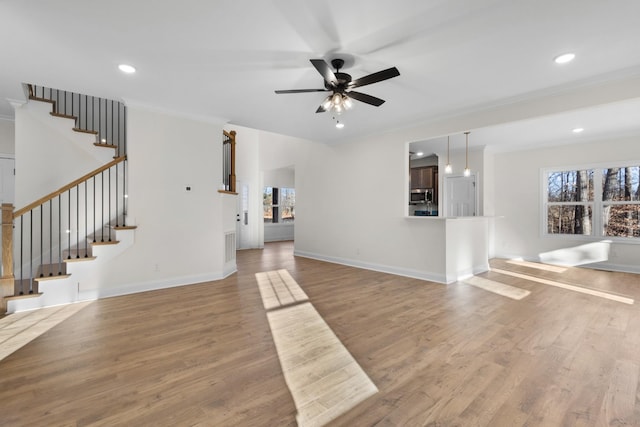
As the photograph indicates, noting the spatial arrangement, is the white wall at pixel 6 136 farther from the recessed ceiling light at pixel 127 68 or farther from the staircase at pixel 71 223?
the recessed ceiling light at pixel 127 68

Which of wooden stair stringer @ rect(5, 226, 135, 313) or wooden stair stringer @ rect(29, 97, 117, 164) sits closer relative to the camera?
wooden stair stringer @ rect(5, 226, 135, 313)

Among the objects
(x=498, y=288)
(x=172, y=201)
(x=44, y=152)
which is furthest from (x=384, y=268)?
(x=44, y=152)

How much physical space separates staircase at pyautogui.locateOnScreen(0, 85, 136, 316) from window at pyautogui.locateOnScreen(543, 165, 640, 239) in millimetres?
8498

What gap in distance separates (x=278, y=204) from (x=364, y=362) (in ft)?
28.7

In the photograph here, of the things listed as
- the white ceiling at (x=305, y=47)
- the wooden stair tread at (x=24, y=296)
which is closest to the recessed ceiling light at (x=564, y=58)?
the white ceiling at (x=305, y=47)

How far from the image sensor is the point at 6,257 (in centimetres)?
347

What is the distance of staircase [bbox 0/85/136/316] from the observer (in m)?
3.62

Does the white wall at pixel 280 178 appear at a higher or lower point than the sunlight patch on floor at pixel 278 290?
higher

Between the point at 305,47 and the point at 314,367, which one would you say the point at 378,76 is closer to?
the point at 305,47

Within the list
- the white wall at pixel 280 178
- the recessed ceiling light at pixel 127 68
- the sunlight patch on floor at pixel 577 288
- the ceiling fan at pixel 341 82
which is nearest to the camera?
the ceiling fan at pixel 341 82

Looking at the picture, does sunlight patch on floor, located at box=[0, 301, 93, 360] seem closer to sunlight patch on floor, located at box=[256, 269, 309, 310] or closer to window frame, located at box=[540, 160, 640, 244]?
sunlight patch on floor, located at box=[256, 269, 309, 310]

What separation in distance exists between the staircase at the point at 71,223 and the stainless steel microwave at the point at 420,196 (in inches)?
273

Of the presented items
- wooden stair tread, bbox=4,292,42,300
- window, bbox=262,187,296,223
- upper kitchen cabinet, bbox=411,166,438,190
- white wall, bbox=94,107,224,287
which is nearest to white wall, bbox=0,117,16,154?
white wall, bbox=94,107,224,287

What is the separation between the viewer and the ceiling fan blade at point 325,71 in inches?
102
